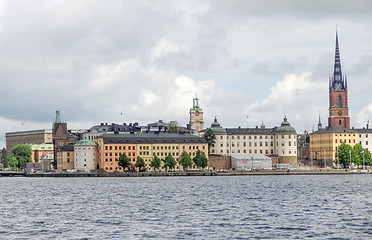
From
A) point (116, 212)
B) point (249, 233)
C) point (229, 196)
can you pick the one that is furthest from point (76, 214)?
point (229, 196)

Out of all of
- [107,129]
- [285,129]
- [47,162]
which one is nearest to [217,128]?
[285,129]

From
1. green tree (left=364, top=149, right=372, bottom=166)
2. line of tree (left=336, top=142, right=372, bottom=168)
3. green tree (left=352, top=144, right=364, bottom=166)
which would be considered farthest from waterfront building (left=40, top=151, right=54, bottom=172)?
green tree (left=364, top=149, right=372, bottom=166)

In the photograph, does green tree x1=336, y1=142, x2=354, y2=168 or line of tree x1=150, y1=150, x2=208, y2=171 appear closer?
line of tree x1=150, y1=150, x2=208, y2=171

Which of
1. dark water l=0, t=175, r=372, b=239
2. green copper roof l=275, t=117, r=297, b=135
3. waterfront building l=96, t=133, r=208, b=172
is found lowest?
dark water l=0, t=175, r=372, b=239

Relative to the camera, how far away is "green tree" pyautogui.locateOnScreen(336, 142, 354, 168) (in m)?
173

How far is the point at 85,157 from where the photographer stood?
16675cm

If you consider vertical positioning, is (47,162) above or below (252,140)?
below

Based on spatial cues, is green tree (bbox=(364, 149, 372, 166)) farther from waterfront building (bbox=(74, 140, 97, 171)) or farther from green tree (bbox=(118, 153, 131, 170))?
waterfront building (bbox=(74, 140, 97, 171))

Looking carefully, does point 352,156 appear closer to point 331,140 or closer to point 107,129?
point 331,140

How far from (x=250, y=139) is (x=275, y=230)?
143 metres

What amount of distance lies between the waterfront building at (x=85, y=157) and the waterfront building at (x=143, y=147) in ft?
4.07

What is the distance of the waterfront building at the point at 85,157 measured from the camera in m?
167

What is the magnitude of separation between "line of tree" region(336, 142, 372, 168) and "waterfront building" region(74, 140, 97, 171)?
5065cm

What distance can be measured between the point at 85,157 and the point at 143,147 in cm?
1157
